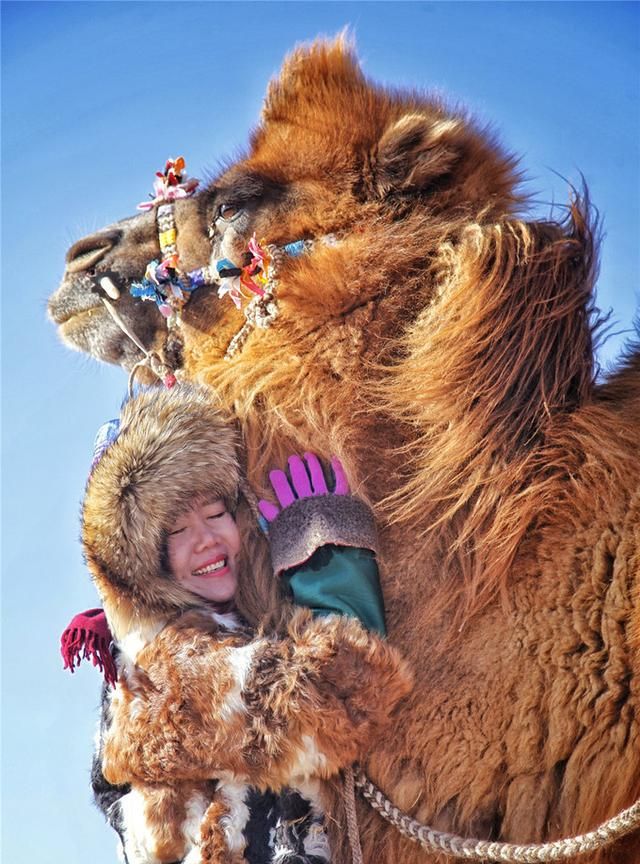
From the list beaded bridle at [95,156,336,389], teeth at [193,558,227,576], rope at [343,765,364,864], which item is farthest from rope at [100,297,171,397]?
rope at [343,765,364,864]

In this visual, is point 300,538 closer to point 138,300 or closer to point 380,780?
point 380,780

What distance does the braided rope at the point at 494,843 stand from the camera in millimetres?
2736

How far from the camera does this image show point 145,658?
3.20 meters

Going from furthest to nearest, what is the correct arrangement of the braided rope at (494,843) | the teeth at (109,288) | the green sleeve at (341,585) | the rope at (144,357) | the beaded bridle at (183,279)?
the teeth at (109,288) → the rope at (144,357) → the beaded bridle at (183,279) → the green sleeve at (341,585) → the braided rope at (494,843)

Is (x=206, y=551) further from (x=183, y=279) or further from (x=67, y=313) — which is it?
(x=67, y=313)

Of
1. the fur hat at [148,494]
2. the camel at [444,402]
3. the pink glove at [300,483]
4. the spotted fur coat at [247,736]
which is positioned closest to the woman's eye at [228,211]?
the camel at [444,402]

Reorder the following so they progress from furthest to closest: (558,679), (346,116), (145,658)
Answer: (346,116) → (145,658) → (558,679)

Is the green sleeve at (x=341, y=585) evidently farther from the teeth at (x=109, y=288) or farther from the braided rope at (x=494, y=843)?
the teeth at (x=109, y=288)

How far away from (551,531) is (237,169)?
2.01 metres

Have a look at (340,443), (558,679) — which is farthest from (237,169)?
(558,679)

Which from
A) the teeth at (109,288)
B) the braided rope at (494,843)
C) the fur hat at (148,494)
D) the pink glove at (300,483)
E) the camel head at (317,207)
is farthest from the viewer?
the teeth at (109,288)

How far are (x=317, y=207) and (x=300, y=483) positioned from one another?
3.71 feet

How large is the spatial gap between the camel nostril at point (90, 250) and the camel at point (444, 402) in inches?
0.4

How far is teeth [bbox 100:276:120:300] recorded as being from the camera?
173 inches
